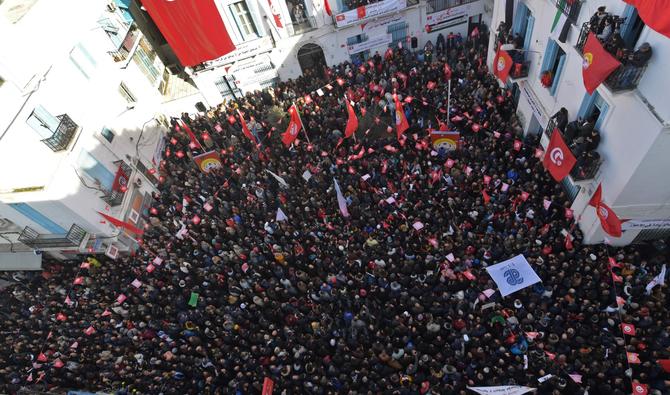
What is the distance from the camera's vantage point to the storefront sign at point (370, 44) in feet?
87.9

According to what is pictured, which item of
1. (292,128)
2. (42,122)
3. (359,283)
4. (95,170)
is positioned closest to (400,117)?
(292,128)

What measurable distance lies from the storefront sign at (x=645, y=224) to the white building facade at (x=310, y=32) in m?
16.4

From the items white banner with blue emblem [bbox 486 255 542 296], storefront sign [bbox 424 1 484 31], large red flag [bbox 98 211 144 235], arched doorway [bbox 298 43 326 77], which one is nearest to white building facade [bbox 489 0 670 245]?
white banner with blue emblem [bbox 486 255 542 296]

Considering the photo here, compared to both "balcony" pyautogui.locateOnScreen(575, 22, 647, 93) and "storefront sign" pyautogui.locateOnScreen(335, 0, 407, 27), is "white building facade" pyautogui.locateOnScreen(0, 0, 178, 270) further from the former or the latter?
"balcony" pyautogui.locateOnScreen(575, 22, 647, 93)

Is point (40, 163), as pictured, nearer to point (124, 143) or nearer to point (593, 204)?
point (124, 143)

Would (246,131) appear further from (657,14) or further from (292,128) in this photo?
(657,14)

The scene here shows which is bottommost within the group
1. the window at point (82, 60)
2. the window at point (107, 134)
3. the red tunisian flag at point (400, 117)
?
the red tunisian flag at point (400, 117)

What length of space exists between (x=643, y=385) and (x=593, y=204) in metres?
6.08

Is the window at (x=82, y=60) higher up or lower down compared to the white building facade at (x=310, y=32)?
higher up

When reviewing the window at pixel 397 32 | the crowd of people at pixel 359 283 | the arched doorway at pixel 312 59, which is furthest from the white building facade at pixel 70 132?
the window at pixel 397 32

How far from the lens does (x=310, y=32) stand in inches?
1012

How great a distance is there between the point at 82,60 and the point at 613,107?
24210mm

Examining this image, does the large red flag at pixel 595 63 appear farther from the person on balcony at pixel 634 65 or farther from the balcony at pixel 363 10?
the balcony at pixel 363 10

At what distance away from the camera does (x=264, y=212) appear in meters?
19.8
